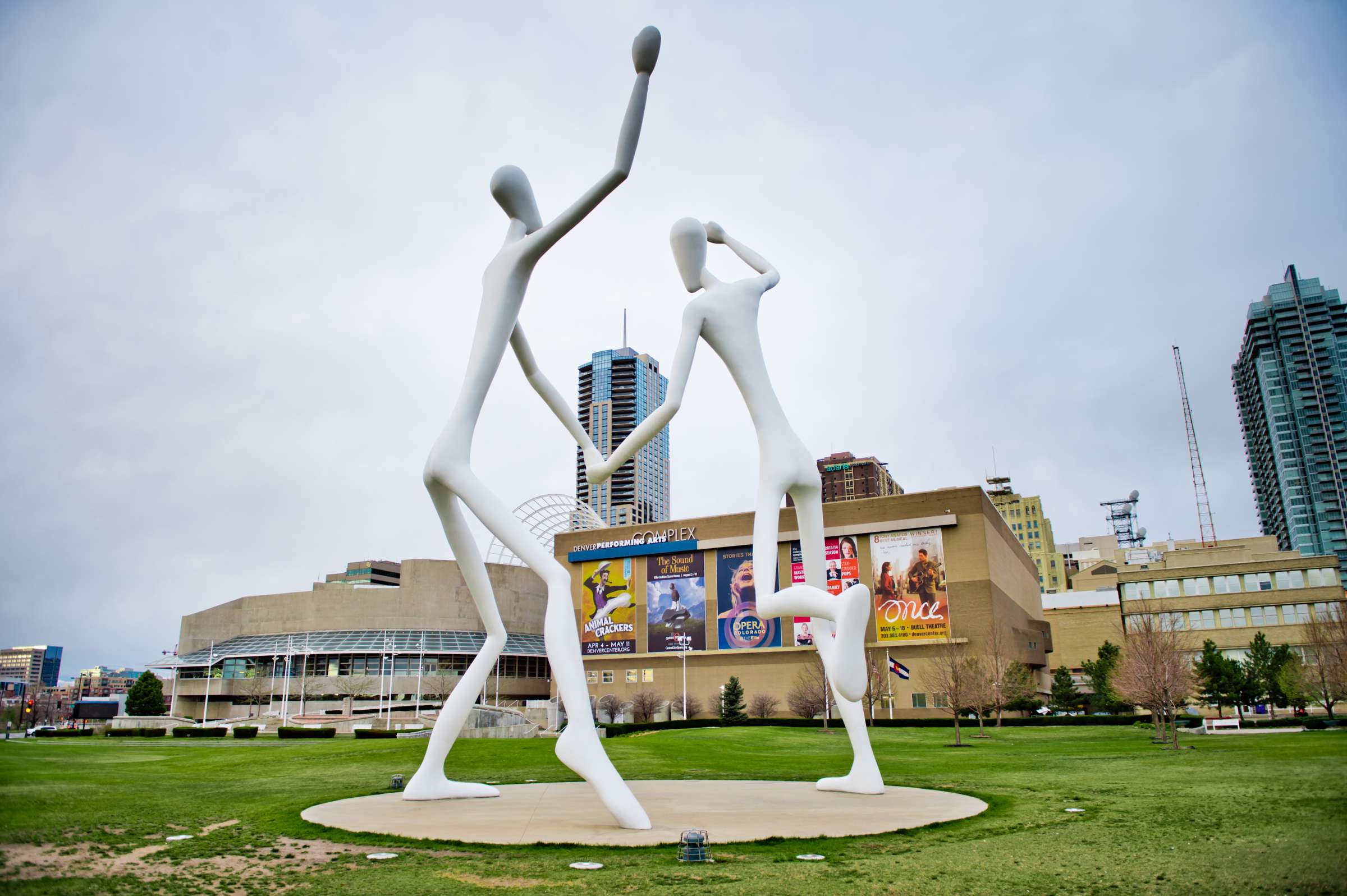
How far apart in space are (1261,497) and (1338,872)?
327 feet

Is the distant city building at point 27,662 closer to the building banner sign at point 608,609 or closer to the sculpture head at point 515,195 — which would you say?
the sculpture head at point 515,195

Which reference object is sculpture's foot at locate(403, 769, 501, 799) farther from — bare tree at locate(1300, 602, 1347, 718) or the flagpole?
the flagpole

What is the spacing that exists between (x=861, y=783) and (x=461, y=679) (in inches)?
213

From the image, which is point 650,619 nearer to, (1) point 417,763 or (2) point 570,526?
(2) point 570,526

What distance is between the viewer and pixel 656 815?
962cm

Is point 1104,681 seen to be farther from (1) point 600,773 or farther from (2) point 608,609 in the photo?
(1) point 600,773

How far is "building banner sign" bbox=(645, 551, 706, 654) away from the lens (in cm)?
7156

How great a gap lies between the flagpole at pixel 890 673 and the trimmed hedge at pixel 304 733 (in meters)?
36.7

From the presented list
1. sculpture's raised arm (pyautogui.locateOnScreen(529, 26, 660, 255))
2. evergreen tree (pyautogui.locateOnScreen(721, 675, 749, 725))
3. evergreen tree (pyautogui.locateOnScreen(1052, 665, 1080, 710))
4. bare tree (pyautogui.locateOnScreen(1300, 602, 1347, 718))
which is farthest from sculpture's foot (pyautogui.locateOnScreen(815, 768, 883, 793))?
evergreen tree (pyautogui.locateOnScreen(1052, 665, 1080, 710))

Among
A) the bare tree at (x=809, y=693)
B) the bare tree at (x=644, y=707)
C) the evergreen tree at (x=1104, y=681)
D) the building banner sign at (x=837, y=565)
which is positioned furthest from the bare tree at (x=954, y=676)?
the bare tree at (x=644, y=707)

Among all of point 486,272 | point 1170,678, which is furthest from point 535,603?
point 486,272

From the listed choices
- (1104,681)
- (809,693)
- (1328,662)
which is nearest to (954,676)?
(1328,662)

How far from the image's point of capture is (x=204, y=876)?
6.29 m

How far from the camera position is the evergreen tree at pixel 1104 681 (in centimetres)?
6191
